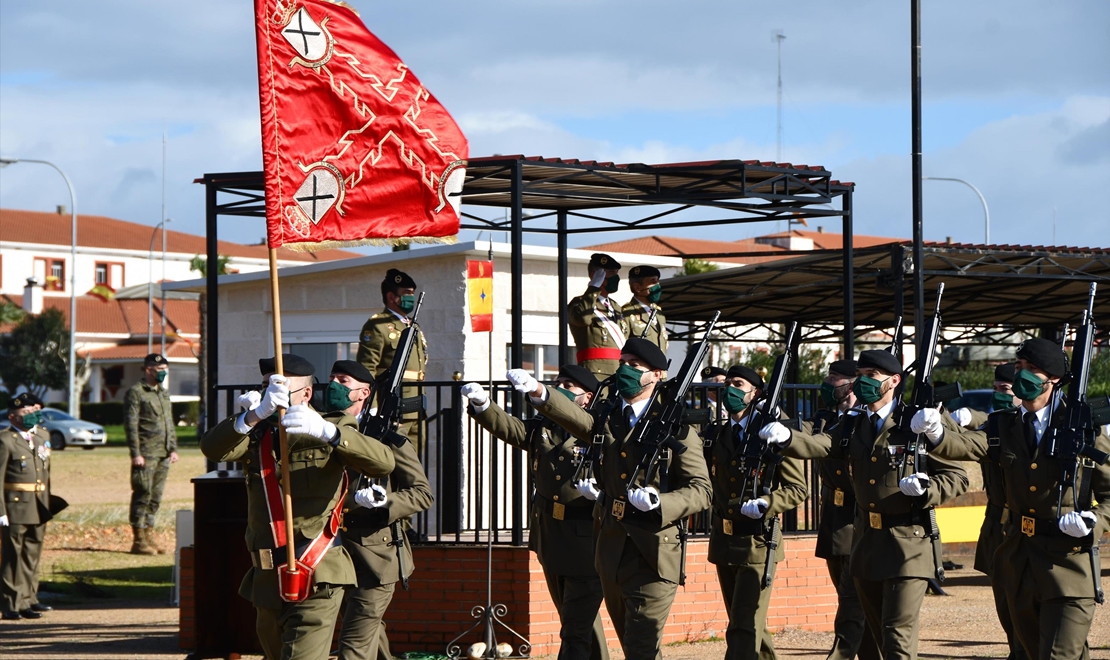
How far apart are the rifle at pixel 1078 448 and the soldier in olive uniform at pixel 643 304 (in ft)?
15.1

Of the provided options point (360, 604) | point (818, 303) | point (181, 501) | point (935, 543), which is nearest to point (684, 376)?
point (935, 543)

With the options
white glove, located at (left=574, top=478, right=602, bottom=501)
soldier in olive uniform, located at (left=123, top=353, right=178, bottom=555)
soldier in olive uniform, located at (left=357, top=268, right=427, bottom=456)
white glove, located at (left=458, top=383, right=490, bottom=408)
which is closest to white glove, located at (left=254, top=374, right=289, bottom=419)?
white glove, located at (left=458, top=383, right=490, bottom=408)

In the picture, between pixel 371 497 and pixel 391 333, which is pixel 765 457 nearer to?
pixel 371 497

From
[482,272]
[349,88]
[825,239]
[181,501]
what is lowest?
[181,501]

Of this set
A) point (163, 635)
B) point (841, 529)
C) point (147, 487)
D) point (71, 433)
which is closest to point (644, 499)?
point (841, 529)

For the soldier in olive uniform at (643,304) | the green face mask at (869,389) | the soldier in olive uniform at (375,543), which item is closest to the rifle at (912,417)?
the green face mask at (869,389)

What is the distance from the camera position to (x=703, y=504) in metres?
7.73

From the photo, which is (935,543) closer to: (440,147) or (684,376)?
(684,376)

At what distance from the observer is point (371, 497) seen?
311 inches

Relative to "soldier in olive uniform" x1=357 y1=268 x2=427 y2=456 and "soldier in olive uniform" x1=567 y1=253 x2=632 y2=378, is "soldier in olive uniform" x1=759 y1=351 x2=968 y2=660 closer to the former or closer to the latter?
"soldier in olive uniform" x1=567 y1=253 x2=632 y2=378

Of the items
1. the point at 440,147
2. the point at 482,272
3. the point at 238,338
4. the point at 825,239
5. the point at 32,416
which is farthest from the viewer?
the point at 825,239

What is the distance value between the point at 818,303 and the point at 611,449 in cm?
1500

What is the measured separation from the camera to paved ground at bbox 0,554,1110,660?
11367 mm

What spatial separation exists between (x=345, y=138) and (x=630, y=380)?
203cm
